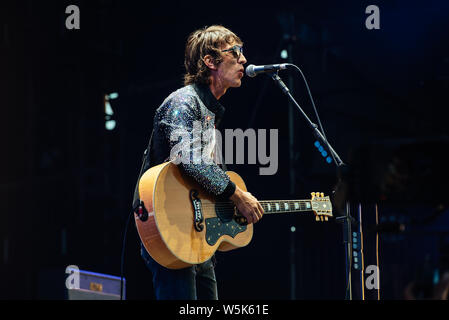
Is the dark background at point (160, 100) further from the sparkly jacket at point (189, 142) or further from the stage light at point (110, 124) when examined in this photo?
the sparkly jacket at point (189, 142)

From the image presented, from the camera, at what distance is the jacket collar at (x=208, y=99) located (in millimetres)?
3172

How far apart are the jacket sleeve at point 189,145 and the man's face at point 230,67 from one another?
385 mm

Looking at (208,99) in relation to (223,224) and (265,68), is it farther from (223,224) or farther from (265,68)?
(223,224)

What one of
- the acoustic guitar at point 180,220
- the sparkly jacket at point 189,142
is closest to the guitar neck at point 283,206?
the acoustic guitar at point 180,220

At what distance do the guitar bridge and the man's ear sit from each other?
0.81 meters

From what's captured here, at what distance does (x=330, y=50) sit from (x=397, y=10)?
722mm

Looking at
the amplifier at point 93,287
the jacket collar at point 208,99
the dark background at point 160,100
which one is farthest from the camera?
the dark background at point 160,100

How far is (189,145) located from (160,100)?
267 centimetres

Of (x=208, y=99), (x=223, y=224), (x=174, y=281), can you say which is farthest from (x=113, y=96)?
(x=174, y=281)

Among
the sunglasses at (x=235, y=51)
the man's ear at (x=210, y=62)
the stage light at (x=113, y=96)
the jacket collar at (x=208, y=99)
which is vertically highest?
the stage light at (x=113, y=96)

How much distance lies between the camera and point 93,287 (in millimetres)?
4059

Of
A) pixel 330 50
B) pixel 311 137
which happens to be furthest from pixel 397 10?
pixel 311 137
